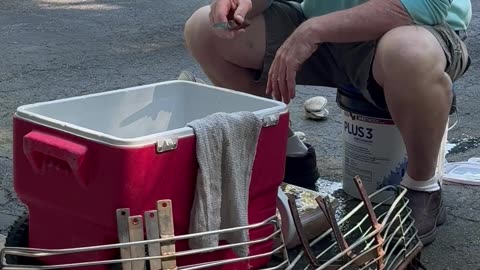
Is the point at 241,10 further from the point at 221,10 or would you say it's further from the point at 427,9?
the point at 427,9

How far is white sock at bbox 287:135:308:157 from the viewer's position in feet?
7.84

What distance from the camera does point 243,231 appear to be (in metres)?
1.58

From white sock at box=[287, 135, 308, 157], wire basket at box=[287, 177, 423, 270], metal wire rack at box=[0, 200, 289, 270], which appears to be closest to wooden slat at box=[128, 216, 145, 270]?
metal wire rack at box=[0, 200, 289, 270]

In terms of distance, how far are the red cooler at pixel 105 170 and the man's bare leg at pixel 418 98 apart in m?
0.38

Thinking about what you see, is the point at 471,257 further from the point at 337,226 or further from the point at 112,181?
the point at 112,181

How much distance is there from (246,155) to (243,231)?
0.47 feet

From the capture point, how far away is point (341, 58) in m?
2.18

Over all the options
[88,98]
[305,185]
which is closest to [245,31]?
[305,185]

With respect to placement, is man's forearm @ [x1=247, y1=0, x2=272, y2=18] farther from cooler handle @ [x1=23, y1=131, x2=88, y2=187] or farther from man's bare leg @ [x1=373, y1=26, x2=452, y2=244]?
cooler handle @ [x1=23, y1=131, x2=88, y2=187]

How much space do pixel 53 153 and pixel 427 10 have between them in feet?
3.29

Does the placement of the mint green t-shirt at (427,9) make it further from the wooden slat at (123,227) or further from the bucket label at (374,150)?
the wooden slat at (123,227)

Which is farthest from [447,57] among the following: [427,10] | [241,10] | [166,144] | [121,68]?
[121,68]

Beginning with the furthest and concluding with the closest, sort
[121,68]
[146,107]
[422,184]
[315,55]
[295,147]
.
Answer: [121,68] → [295,147] → [315,55] → [422,184] → [146,107]

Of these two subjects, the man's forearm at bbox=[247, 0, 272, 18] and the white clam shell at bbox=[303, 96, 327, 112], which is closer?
the man's forearm at bbox=[247, 0, 272, 18]
